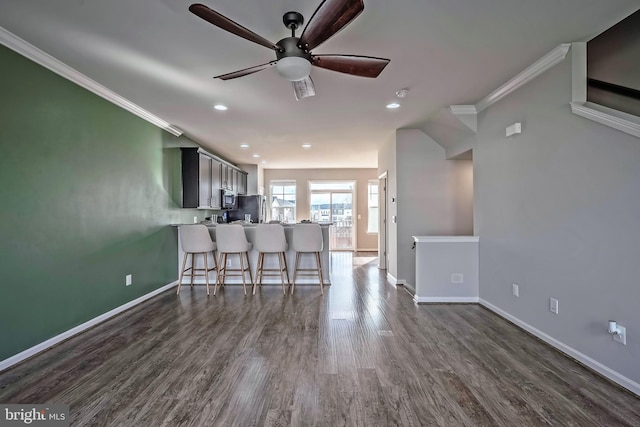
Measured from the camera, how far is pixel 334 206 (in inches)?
361

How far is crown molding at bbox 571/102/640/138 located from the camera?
192 cm

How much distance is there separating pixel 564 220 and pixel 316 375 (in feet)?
7.78

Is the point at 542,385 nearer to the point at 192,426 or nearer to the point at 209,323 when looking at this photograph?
the point at 192,426

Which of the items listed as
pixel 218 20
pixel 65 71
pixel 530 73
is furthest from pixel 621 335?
pixel 65 71

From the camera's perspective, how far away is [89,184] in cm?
304

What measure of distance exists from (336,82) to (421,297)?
9.28ft

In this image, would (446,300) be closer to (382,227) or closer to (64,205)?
(382,227)

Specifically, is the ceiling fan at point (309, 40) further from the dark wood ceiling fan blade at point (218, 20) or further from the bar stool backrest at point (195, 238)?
the bar stool backrest at point (195, 238)

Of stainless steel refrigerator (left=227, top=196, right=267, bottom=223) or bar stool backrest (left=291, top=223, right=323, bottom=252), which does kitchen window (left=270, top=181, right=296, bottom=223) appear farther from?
bar stool backrest (left=291, top=223, right=323, bottom=252)

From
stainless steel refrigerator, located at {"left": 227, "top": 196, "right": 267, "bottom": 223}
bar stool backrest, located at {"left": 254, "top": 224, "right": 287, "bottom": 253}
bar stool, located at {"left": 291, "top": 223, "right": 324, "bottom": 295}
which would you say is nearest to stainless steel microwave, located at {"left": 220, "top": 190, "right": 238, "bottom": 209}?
stainless steel refrigerator, located at {"left": 227, "top": 196, "right": 267, "bottom": 223}

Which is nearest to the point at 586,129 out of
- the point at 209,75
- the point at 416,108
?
the point at 416,108

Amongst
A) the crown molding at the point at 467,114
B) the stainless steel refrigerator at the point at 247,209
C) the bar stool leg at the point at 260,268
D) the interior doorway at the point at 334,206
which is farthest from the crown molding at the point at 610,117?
the interior doorway at the point at 334,206

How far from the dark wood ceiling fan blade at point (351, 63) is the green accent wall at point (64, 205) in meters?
2.40

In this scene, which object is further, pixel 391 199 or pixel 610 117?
pixel 391 199
